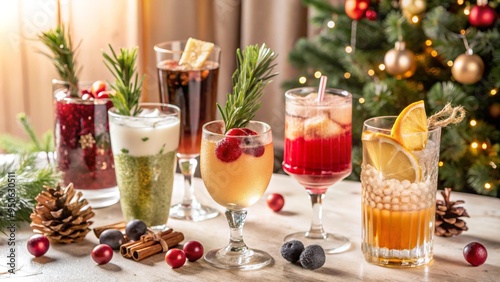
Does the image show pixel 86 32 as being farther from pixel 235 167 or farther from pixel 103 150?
pixel 235 167

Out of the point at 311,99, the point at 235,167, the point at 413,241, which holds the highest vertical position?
the point at 311,99

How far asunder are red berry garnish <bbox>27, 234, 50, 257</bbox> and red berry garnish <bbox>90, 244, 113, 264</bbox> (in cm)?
10

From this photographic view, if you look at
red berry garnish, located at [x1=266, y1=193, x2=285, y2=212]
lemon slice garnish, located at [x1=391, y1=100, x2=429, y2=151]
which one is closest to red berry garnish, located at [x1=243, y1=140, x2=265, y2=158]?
lemon slice garnish, located at [x1=391, y1=100, x2=429, y2=151]

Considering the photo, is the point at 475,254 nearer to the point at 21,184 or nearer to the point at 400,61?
the point at 21,184

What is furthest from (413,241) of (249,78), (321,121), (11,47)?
(11,47)

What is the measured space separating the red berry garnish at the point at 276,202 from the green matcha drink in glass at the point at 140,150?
0.24m

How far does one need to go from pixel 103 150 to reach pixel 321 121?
55 centimetres

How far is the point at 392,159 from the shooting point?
4.62 ft

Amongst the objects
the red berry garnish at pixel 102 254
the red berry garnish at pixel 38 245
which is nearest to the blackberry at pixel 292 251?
the red berry garnish at pixel 102 254

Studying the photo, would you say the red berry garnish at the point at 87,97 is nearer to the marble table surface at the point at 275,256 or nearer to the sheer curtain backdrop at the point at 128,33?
the marble table surface at the point at 275,256

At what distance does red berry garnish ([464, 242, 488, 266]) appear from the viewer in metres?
1.44

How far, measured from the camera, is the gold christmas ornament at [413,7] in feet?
8.35

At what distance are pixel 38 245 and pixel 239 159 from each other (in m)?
0.42

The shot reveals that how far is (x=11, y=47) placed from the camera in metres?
2.89
